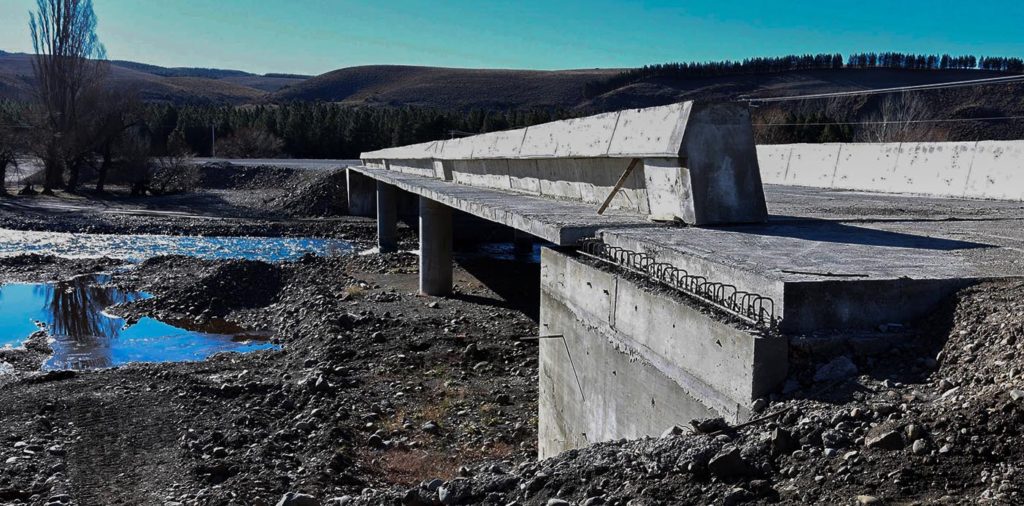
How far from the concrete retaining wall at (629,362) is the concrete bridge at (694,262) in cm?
1

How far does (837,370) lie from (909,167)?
1186 cm

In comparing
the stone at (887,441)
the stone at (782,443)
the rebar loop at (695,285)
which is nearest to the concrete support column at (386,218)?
→ the rebar loop at (695,285)

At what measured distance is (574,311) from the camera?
709 cm

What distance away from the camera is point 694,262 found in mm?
5512

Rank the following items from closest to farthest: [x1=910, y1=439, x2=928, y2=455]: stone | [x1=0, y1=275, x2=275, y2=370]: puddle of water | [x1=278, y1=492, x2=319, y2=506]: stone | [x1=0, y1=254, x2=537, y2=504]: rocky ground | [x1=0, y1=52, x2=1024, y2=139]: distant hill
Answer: [x1=910, y1=439, x2=928, y2=455]: stone → [x1=278, y1=492, x2=319, y2=506]: stone → [x1=0, y1=254, x2=537, y2=504]: rocky ground → [x1=0, y1=275, x2=275, y2=370]: puddle of water → [x1=0, y1=52, x2=1024, y2=139]: distant hill

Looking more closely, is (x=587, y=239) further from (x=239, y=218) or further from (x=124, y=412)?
(x=239, y=218)

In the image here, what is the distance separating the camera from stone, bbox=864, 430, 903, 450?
3.40 meters

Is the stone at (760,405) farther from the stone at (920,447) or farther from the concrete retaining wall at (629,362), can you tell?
the stone at (920,447)

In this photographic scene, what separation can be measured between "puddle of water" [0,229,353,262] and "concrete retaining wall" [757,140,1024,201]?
15.2m

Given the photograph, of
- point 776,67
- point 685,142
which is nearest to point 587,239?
point 685,142

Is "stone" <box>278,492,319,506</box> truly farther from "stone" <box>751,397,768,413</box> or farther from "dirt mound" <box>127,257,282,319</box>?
"dirt mound" <box>127,257,282,319</box>

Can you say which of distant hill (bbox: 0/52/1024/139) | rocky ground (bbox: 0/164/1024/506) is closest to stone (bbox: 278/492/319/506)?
rocky ground (bbox: 0/164/1024/506)

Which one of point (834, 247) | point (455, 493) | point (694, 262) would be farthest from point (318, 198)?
point (455, 493)

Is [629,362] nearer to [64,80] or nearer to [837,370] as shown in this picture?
[837,370]
